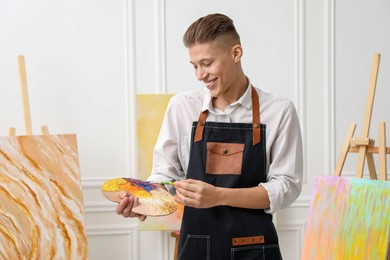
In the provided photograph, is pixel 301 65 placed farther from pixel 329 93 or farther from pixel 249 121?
pixel 249 121

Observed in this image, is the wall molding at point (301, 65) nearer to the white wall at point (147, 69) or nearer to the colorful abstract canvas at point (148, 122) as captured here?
the white wall at point (147, 69)

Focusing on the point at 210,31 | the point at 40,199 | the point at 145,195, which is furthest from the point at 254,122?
the point at 40,199

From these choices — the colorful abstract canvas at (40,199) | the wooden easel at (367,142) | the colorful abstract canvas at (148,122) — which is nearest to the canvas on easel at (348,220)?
the wooden easel at (367,142)

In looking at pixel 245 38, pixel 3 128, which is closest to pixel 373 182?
pixel 245 38

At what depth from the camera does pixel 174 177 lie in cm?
221

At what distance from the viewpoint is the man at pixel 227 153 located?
6.81 feet

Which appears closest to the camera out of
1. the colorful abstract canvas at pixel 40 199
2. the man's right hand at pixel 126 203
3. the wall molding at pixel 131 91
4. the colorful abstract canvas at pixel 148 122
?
the man's right hand at pixel 126 203

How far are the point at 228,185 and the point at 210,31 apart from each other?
0.57 meters

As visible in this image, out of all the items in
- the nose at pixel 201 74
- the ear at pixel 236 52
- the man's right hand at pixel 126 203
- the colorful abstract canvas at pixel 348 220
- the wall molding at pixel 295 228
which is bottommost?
the wall molding at pixel 295 228

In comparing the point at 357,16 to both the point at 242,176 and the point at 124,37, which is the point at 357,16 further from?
the point at 242,176

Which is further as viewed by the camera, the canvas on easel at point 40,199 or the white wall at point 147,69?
the white wall at point 147,69

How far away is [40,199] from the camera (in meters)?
3.13

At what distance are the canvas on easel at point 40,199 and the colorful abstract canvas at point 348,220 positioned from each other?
1291 millimetres

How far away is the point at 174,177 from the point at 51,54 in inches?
84.4
